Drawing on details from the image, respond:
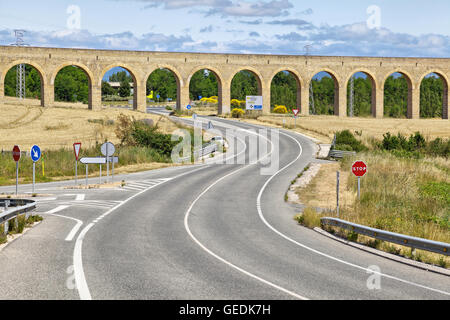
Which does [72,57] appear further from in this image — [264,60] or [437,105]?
[437,105]

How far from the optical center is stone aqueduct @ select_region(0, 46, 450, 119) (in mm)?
66438

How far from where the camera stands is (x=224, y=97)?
76.4 m

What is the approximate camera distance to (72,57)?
6731 centimetres

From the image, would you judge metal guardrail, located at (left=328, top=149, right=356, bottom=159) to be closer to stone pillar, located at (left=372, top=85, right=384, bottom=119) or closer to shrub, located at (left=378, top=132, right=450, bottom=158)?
shrub, located at (left=378, top=132, right=450, bottom=158)

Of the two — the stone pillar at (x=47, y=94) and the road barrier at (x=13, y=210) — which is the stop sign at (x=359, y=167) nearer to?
the road barrier at (x=13, y=210)

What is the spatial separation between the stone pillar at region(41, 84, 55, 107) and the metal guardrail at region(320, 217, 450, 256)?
2224 inches

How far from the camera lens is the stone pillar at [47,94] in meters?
67.2

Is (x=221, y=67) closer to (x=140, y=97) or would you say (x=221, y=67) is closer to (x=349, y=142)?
(x=140, y=97)

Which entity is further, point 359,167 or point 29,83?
point 29,83

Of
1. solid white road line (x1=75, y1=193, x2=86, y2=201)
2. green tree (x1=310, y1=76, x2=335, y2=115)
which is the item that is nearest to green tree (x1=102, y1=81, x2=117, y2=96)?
green tree (x1=310, y1=76, x2=335, y2=115)

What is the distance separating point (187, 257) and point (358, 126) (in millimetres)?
58199

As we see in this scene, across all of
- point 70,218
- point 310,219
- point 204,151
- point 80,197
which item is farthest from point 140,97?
point 310,219

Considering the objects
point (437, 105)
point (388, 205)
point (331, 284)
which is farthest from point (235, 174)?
point (437, 105)
